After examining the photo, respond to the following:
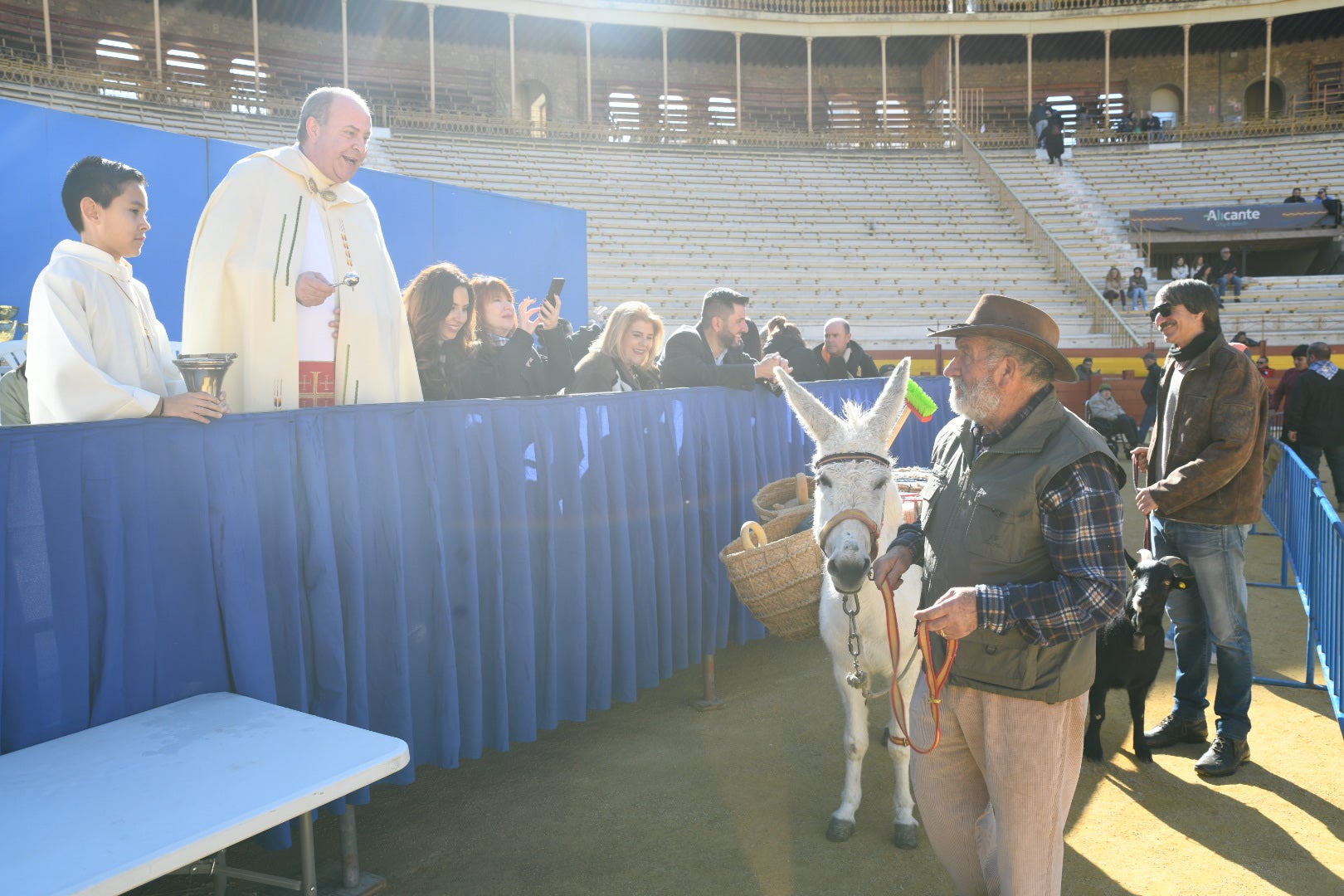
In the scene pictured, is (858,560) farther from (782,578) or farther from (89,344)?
(89,344)

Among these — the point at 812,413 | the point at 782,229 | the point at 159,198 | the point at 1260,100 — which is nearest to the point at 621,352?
the point at 812,413

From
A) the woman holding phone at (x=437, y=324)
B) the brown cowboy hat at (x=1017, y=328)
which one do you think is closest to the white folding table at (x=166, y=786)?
the brown cowboy hat at (x=1017, y=328)

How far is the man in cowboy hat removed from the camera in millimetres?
2143

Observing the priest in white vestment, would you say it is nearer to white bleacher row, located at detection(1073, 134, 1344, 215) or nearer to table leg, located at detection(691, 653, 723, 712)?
table leg, located at detection(691, 653, 723, 712)

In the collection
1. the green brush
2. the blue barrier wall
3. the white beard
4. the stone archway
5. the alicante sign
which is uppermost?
the stone archway

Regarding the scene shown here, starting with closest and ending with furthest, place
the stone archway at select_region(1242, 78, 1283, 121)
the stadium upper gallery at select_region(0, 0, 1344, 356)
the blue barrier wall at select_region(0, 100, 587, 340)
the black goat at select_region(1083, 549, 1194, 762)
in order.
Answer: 1. the black goat at select_region(1083, 549, 1194, 762)
2. the blue barrier wall at select_region(0, 100, 587, 340)
3. the stadium upper gallery at select_region(0, 0, 1344, 356)
4. the stone archway at select_region(1242, 78, 1283, 121)

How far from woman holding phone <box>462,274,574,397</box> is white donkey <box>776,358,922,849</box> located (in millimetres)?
1827

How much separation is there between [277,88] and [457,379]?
25168 mm

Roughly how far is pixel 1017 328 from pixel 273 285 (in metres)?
2.79

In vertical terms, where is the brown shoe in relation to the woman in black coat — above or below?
below

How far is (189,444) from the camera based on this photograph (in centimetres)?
271

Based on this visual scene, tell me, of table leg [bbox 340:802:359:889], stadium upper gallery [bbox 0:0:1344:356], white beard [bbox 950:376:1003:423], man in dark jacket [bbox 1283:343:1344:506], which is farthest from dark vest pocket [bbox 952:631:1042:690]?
stadium upper gallery [bbox 0:0:1344:356]

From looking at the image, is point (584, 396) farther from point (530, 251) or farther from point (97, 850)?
point (530, 251)

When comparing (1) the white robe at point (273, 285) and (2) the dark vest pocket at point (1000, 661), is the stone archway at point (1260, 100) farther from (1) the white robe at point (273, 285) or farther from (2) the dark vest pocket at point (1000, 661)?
(2) the dark vest pocket at point (1000, 661)
